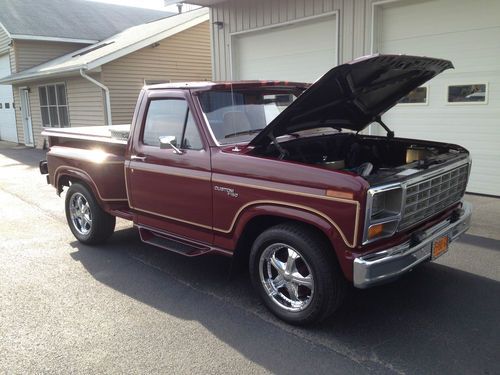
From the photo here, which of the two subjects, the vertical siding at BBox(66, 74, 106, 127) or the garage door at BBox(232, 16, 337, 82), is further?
the vertical siding at BBox(66, 74, 106, 127)

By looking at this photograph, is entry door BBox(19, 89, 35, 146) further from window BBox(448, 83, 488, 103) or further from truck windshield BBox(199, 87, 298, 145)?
truck windshield BBox(199, 87, 298, 145)

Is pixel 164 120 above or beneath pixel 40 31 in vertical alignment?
beneath

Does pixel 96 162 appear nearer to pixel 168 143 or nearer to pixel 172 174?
pixel 172 174

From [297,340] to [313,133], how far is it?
212 centimetres

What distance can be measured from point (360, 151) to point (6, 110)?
22.8 meters

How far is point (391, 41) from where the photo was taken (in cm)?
838

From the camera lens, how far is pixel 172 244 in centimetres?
470

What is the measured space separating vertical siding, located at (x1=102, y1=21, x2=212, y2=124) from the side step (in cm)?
1134

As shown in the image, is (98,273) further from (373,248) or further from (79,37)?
(79,37)

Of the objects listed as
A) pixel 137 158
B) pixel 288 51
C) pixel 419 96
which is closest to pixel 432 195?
pixel 137 158

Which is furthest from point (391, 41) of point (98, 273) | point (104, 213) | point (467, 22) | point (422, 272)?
point (98, 273)

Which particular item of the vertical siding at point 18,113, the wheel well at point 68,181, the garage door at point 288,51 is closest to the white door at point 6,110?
the vertical siding at point 18,113

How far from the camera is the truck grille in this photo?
11.6 ft

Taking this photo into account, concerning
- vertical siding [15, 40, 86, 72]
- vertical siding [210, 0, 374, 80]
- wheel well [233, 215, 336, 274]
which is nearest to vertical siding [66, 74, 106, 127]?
vertical siding [15, 40, 86, 72]
